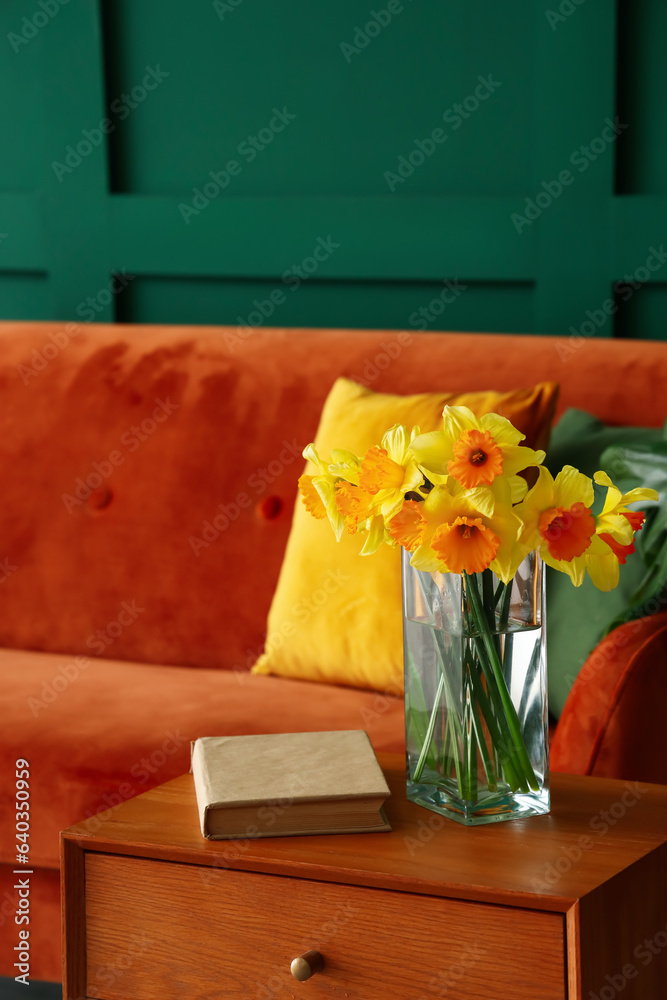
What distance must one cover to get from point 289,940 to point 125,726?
62 centimetres

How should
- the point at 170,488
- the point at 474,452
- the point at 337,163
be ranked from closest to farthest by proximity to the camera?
the point at 474,452 < the point at 170,488 < the point at 337,163

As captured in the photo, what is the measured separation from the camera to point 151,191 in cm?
258

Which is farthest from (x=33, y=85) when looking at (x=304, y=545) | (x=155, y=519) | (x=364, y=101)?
(x=304, y=545)

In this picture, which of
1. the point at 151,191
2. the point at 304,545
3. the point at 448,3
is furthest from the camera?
the point at 151,191

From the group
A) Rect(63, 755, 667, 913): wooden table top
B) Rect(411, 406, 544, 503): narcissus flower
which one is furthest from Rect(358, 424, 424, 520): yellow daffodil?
Rect(63, 755, 667, 913): wooden table top

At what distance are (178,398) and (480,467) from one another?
1153 mm

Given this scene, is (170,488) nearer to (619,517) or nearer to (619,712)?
(619,712)

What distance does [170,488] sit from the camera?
6.73ft

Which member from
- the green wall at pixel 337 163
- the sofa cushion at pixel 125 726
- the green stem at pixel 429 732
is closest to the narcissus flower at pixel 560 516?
the green stem at pixel 429 732

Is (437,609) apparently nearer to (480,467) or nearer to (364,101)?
(480,467)

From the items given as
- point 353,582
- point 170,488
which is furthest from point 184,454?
point 353,582

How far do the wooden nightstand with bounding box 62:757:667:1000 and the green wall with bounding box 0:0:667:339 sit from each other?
131cm

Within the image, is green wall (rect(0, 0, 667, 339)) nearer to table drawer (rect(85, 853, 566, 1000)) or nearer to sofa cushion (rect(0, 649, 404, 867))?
sofa cushion (rect(0, 649, 404, 867))

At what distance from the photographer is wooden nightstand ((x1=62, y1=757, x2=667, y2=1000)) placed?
1005 millimetres
